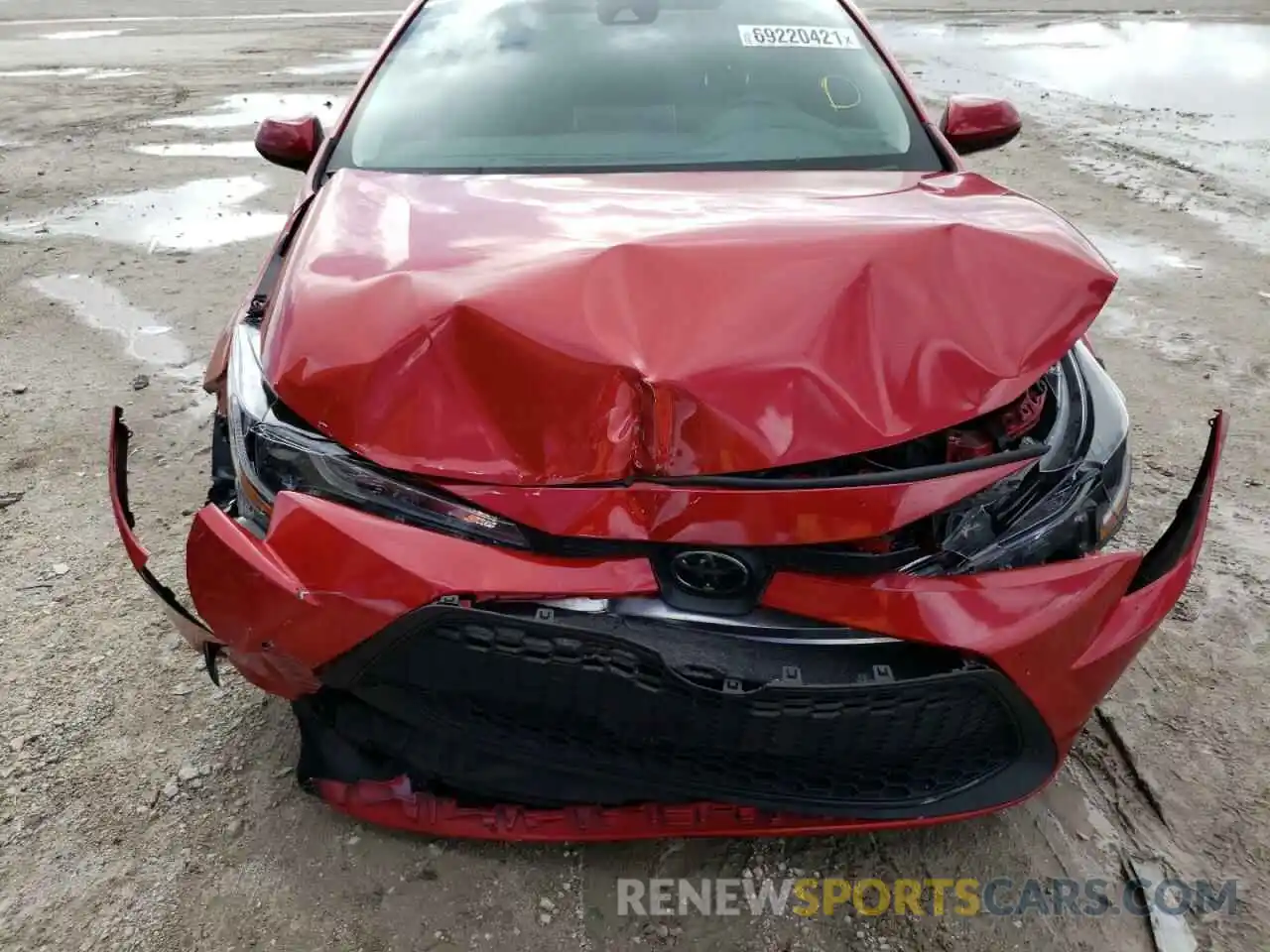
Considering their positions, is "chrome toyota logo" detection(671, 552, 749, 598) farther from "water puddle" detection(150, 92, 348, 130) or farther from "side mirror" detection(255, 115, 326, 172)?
"water puddle" detection(150, 92, 348, 130)

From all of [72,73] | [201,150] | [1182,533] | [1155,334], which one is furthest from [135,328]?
[72,73]

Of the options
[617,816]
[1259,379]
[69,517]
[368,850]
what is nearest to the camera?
[617,816]

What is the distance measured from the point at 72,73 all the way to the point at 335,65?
7.73ft

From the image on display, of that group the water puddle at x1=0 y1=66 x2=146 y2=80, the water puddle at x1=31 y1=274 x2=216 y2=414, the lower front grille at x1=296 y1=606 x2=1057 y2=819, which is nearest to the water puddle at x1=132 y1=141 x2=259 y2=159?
the water puddle at x1=31 y1=274 x2=216 y2=414

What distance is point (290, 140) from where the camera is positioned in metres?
2.84

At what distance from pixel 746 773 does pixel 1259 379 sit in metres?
3.01

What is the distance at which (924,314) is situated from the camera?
157 centimetres

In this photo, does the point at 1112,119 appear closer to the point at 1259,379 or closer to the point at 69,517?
the point at 1259,379

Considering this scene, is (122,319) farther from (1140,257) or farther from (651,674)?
(1140,257)

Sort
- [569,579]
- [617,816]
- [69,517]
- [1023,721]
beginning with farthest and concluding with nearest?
1. [69,517]
2. [617,816]
3. [1023,721]
4. [569,579]

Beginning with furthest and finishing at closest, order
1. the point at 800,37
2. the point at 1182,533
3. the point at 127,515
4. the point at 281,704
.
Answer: the point at 800,37 < the point at 281,704 < the point at 127,515 < the point at 1182,533

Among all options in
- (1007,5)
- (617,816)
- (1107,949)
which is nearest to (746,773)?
(617,816)

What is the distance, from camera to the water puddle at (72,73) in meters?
8.71

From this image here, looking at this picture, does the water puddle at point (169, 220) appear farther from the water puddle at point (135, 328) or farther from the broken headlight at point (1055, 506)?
the broken headlight at point (1055, 506)
